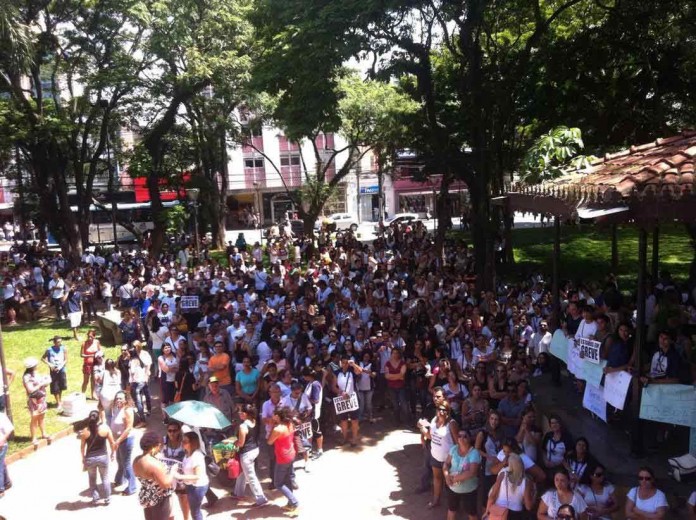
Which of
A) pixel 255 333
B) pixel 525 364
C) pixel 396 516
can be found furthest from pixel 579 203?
pixel 255 333

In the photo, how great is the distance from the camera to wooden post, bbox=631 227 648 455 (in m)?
6.87

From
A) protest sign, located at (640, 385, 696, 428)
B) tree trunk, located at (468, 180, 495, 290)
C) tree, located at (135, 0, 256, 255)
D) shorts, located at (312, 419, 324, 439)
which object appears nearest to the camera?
protest sign, located at (640, 385, 696, 428)

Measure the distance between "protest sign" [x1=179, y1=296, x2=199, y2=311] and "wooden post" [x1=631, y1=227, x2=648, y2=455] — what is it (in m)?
10.0

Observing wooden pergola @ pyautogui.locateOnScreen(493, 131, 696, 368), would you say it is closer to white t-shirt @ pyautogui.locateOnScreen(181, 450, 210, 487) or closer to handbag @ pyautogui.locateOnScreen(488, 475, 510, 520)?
handbag @ pyautogui.locateOnScreen(488, 475, 510, 520)

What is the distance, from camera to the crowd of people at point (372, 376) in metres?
6.80

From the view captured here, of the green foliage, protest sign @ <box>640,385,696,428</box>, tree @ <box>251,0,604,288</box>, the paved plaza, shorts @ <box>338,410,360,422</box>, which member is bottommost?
the paved plaza

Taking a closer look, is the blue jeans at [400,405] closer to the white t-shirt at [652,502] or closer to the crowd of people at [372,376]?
the crowd of people at [372,376]

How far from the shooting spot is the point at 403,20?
15.5 metres

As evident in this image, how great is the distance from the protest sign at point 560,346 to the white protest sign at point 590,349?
35.5 inches

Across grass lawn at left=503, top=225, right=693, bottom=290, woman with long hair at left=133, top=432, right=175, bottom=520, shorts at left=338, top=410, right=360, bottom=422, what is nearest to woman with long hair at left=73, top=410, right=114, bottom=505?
woman with long hair at left=133, top=432, right=175, bottom=520

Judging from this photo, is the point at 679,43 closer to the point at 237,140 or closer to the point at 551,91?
the point at 551,91

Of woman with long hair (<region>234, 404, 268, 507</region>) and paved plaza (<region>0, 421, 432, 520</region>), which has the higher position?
woman with long hair (<region>234, 404, 268, 507</region>)

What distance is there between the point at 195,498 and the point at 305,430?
6.91 ft

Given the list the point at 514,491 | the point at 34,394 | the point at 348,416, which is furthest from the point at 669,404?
the point at 34,394
